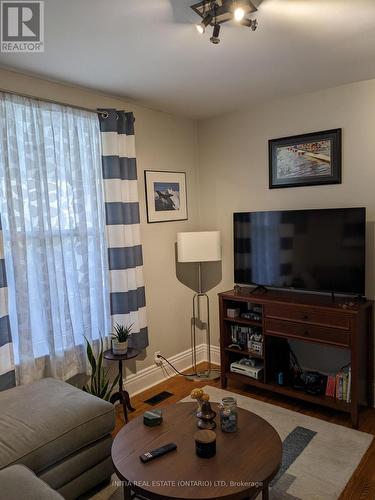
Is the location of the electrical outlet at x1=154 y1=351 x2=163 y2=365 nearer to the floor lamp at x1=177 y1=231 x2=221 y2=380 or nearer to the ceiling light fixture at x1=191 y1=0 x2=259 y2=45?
the floor lamp at x1=177 y1=231 x2=221 y2=380

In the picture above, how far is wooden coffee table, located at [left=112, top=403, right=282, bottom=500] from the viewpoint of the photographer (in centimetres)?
152

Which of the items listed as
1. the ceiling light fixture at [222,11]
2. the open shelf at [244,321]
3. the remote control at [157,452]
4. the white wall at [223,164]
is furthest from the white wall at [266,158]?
the remote control at [157,452]

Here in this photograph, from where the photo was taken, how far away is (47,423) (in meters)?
1.92

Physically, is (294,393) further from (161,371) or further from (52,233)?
(52,233)

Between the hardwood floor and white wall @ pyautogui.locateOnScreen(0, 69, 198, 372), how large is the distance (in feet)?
0.94

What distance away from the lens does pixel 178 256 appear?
354 centimetres

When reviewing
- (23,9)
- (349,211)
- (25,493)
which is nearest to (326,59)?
(349,211)

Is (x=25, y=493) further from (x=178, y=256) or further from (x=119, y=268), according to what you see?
(x=178, y=256)

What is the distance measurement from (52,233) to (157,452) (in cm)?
159

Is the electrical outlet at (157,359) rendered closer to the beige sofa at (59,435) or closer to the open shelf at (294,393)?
the open shelf at (294,393)

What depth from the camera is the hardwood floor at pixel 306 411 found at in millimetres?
2080

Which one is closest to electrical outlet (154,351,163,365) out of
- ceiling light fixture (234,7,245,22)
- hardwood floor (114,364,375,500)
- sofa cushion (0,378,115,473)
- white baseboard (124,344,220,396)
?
white baseboard (124,344,220,396)

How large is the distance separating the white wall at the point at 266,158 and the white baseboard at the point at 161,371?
0.75 feet

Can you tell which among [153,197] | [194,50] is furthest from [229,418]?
[153,197]
